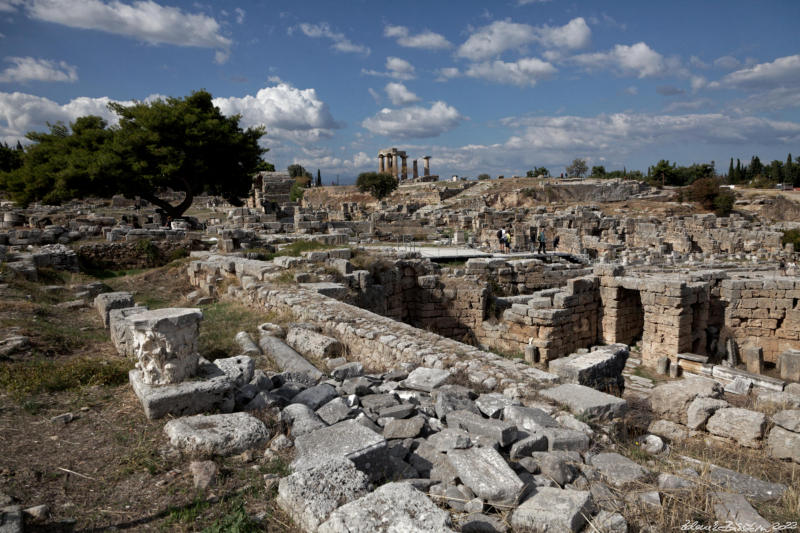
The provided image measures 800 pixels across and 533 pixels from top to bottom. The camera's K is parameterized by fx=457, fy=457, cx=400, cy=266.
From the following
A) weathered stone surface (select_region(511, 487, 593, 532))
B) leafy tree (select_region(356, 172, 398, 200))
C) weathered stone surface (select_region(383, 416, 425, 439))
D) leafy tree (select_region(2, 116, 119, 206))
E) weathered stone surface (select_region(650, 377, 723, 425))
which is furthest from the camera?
leafy tree (select_region(356, 172, 398, 200))

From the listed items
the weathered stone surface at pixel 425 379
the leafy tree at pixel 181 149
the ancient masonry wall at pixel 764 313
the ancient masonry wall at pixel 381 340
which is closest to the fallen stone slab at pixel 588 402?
the ancient masonry wall at pixel 381 340

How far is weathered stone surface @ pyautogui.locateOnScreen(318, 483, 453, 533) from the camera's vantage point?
7.67 ft

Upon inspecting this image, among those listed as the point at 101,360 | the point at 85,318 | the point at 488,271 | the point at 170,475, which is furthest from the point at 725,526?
the point at 488,271

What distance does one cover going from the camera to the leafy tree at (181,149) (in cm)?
2155

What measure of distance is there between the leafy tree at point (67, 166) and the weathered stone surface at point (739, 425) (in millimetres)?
23639

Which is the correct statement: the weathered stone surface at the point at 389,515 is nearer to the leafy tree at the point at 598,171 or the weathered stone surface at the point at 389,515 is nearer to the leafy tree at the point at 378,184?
the leafy tree at the point at 378,184

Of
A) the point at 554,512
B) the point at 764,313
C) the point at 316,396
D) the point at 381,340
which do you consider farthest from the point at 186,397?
the point at 764,313

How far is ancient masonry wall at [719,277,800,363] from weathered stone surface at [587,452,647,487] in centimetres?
1107

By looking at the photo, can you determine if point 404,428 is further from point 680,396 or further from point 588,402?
point 680,396

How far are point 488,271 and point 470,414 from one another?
33.2ft

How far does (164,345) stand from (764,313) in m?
13.7

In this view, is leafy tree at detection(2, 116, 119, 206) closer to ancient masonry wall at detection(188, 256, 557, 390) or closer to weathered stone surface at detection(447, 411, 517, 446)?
ancient masonry wall at detection(188, 256, 557, 390)

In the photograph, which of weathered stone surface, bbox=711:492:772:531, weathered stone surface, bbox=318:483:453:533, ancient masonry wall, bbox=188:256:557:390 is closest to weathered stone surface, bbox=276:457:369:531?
weathered stone surface, bbox=318:483:453:533

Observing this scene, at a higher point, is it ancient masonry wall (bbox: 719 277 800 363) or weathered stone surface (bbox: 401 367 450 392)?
weathered stone surface (bbox: 401 367 450 392)
